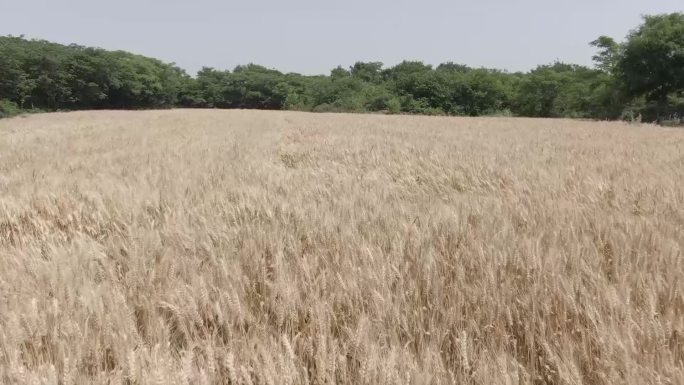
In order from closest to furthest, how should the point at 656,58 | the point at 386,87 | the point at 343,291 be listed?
the point at 343,291 → the point at 656,58 → the point at 386,87

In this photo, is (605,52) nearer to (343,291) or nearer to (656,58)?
(656,58)

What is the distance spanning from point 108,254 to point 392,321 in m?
1.30

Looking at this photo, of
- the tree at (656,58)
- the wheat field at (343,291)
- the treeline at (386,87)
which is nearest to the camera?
the wheat field at (343,291)

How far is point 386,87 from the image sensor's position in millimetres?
70938

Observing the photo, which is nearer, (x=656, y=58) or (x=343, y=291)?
(x=343, y=291)

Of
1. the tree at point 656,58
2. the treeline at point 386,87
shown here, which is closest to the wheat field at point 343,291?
the treeline at point 386,87

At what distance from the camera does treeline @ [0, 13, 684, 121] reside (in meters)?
31.3

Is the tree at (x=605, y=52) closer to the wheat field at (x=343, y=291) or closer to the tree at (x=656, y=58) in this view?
the tree at (x=656, y=58)

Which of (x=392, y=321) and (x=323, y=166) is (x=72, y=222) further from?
(x=323, y=166)

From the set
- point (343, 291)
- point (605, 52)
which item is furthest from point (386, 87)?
point (343, 291)

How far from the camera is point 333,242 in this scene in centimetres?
168

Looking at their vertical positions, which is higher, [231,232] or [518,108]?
[518,108]

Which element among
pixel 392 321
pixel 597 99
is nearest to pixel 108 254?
pixel 392 321

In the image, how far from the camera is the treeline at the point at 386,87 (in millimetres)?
31344
